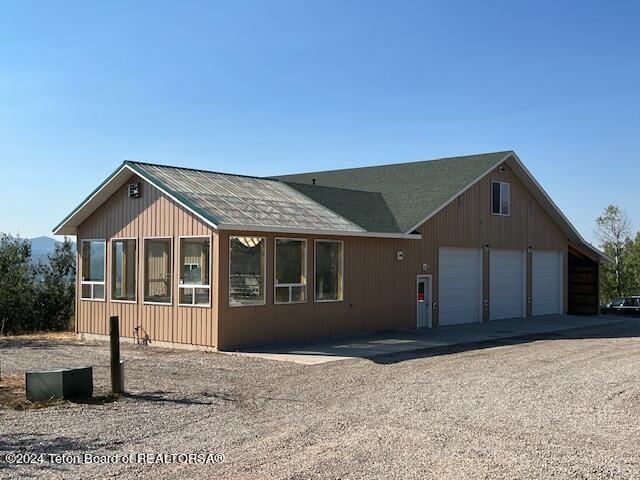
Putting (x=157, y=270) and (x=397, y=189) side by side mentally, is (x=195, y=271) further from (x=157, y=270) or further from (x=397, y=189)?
Result: (x=397, y=189)

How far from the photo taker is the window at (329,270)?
1847 centimetres

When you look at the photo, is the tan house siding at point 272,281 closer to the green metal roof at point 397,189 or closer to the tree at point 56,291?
the green metal roof at point 397,189

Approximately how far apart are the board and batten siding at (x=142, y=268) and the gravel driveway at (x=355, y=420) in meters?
1.88

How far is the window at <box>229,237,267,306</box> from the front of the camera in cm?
1648

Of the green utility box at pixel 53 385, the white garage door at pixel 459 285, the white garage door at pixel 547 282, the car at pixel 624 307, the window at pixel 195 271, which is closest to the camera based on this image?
the green utility box at pixel 53 385

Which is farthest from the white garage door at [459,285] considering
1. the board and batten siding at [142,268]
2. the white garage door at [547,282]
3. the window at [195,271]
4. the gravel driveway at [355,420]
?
the board and batten siding at [142,268]

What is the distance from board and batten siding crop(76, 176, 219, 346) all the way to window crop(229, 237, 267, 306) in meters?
0.45

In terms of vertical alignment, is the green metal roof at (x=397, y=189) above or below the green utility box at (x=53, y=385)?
above

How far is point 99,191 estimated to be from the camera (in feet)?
61.4

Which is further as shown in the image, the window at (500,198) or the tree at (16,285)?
the window at (500,198)

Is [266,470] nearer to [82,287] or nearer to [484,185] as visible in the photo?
[82,287]

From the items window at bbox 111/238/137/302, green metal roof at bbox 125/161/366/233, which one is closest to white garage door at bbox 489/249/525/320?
green metal roof at bbox 125/161/366/233

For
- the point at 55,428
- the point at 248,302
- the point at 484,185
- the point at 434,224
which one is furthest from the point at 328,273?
the point at 55,428

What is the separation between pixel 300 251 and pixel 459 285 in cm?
770
